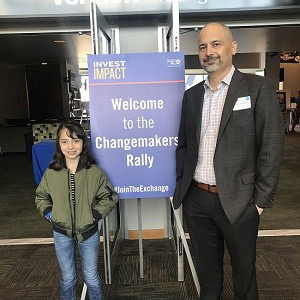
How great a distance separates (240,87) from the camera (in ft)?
5.24

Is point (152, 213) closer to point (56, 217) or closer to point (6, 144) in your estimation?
point (56, 217)

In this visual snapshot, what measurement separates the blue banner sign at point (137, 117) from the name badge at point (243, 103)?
0.54 meters

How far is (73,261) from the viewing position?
198 cm

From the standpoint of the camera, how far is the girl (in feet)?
6.06

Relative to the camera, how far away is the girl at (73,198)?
1.85m

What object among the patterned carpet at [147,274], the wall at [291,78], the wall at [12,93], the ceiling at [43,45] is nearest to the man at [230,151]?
Answer: the patterned carpet at [147,274]

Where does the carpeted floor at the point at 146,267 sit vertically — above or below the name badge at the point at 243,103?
below

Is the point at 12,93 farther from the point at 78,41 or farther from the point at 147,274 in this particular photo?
the point at 147,274

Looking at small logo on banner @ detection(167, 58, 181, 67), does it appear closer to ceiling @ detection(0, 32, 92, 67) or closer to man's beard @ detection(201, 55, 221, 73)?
man's beard @ detection(201, 55, 221, 73)

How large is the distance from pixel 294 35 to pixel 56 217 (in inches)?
251

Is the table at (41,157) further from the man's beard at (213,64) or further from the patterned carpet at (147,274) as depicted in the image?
the man's beard at (213,64)

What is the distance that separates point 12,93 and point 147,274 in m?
9.87

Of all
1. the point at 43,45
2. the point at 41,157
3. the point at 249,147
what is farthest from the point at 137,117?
the point at 43,45

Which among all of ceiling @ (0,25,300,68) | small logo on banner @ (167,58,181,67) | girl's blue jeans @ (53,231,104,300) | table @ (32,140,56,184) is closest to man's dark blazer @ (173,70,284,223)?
small logo on banner @ (167,58,181,67)
